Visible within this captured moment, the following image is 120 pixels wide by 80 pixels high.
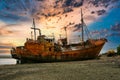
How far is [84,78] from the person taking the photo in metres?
22.7

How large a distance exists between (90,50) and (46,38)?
13319mm

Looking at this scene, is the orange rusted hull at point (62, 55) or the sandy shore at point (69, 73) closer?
the sandy shore at point (69, 73)

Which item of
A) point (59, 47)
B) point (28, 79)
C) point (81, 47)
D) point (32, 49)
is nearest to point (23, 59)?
point (32, 49)

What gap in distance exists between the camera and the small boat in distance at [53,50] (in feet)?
255

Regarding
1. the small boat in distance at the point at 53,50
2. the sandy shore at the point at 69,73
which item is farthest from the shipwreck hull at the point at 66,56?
the sandy shore at the point at 69,73

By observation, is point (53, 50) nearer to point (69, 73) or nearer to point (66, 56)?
point (66, 56)

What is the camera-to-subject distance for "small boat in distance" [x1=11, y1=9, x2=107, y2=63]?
3056 inches

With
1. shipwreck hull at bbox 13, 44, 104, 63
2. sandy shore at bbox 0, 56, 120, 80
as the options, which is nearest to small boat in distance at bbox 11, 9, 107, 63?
shipwreck hull at bbox 13, 44, 104, 63

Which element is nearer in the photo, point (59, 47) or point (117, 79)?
point (117, 79)

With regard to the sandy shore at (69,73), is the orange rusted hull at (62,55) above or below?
above

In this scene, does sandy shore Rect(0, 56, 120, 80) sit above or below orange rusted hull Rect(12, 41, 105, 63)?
below

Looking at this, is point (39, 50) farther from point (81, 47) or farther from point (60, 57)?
point (81, 47)

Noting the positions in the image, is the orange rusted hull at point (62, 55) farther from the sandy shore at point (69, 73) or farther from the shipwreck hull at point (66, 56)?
→ the sandy shore at point (69, 73)

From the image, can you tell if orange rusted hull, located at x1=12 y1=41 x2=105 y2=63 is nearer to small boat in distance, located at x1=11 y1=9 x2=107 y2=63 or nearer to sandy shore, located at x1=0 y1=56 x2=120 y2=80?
small boat in distance, located at x1=11 y1=9 x2=107 y2=63
